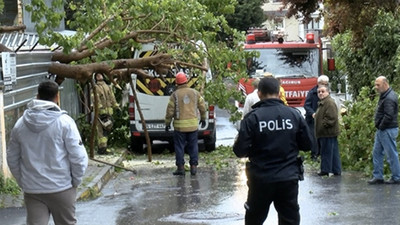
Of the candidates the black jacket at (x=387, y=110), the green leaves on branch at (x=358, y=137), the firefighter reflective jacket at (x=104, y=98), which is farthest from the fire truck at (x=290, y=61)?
the black jacket at (x=387, y=110)

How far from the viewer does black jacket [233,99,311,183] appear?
24.3 ft

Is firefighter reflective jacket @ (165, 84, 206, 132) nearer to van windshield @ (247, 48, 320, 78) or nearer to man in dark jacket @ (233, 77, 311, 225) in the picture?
man in dark jacket @ (233, 77, 311, 225)

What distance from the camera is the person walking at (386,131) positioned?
1242 centimetres

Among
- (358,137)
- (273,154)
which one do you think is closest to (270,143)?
(273,154)

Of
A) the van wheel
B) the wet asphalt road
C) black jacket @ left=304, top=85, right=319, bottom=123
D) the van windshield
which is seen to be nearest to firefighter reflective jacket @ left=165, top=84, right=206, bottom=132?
the wet asphalt road

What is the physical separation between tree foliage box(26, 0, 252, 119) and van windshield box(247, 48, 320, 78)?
5.60 meters

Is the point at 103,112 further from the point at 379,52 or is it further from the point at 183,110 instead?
the point at 379,52

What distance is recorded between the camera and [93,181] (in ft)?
43.4

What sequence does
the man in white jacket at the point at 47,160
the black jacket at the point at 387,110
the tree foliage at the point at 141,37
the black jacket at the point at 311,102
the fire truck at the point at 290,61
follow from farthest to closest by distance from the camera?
the fire truck at the point at 290,61 < the black jacket at the point at 311,102 < the black jacket at the point at 387,110 < the tree foliage at the point at 141,37 < the man in white jacket at the point at 47,160

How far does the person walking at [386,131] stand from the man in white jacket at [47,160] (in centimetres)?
656

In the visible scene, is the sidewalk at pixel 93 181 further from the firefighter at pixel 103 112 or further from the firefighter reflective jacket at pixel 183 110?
the firefighter reflective jacket at pixel 183 110

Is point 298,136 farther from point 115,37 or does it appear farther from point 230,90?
point 230,90

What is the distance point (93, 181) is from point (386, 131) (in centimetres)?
468

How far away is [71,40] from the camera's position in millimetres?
11867
